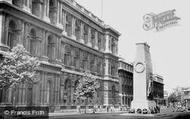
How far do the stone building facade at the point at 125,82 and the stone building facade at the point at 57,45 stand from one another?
15134mm

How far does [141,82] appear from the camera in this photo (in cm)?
4747

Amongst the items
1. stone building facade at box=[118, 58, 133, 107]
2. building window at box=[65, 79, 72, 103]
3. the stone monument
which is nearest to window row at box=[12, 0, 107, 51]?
building window at box=[65, 79, 72, 103]

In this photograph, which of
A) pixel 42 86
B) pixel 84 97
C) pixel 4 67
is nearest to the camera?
pixel 4 67

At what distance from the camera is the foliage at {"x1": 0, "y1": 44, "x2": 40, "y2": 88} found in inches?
1391

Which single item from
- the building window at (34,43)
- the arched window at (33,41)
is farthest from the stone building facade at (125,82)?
the arched window at (33,41)

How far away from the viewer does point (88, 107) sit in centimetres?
7144

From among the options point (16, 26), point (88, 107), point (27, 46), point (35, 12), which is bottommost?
point (88, 107)

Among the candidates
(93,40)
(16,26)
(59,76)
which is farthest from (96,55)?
(16,26)

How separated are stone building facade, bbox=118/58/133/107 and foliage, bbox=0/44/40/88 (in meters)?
64.7

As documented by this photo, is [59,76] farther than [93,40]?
No

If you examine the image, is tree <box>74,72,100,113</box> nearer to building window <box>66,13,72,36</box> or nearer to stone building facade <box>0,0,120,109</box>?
stone building facade <box>0,0,120,109</box>

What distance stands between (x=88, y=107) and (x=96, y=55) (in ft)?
49.2

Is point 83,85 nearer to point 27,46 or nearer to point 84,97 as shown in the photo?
point 84,97

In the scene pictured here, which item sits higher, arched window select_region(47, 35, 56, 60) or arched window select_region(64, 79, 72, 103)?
arched window select_region(47, 35, 56, 60)
